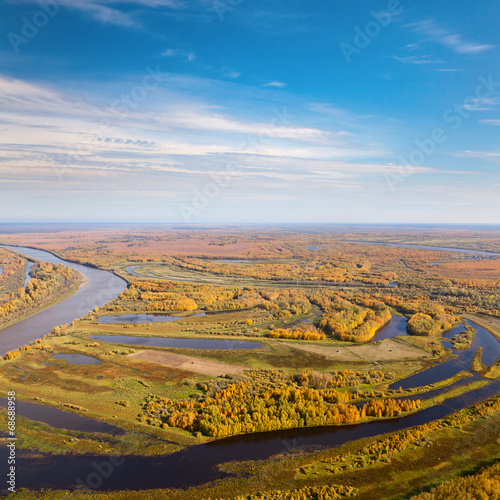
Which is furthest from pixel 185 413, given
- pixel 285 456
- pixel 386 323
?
pixel 386 323

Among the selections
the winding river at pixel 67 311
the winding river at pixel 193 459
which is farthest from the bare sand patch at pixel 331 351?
the winding river at pixel 67 311

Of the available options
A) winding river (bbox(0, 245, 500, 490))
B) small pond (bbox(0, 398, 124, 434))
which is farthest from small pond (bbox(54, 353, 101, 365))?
winding river (bbox(0, 245, 500, 490))

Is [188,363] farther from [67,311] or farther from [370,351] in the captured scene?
[67,311]

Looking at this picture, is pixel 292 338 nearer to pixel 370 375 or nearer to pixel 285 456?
pixel 370 375

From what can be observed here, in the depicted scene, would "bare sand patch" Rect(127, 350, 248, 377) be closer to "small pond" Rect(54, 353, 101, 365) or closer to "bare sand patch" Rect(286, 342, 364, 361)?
"small pond" Rect(54, 353, 101, 365)

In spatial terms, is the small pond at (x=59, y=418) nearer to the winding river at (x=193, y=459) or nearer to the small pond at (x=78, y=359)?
the winding river at (x=193, y=459)
